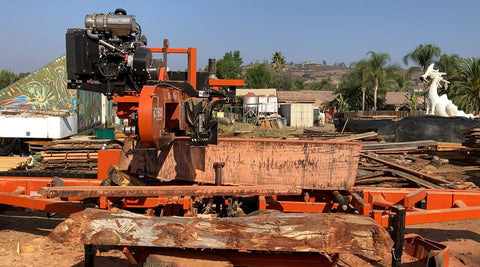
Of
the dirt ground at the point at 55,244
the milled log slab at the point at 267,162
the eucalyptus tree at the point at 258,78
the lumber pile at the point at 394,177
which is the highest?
the eucalyptus tree at the point at 258,78

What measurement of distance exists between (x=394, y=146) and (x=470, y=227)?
521 cm

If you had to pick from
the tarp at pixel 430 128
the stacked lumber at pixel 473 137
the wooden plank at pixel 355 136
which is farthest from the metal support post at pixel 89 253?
the tarp at pixel 430 128

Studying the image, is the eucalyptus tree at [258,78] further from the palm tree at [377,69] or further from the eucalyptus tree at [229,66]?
the palm tree at [377,69]

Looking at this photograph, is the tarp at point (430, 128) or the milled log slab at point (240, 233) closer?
the milled log slab at point (240, 233)

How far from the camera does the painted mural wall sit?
1771 cm

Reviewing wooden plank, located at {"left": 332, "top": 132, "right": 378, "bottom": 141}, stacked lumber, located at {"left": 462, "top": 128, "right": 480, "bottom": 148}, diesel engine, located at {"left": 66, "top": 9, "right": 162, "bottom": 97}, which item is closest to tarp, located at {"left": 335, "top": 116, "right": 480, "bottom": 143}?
wooden plank, located at {"left": 332, "top": 132, "right": 378, "bottom": 141}

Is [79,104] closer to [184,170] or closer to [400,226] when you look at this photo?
[184,170]

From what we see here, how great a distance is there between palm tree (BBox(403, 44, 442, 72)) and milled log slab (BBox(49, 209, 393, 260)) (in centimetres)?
5346

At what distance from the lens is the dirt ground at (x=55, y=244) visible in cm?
506

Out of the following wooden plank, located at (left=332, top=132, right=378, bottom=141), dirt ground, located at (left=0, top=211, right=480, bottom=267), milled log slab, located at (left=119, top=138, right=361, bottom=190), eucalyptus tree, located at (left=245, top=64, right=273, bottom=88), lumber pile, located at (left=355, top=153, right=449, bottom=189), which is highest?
eucalyptus tree, located at (left=245, top=64, right=273, bottom=88)

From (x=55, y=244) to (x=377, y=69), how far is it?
171 ft

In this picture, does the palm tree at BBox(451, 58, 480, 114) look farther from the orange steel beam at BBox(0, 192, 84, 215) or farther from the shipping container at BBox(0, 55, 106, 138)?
the orange steel beam at BBox(0, 192, 84, 215)

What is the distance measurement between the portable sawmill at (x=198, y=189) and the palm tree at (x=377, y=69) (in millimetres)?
49173

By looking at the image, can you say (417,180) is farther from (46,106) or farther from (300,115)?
(300,115)
